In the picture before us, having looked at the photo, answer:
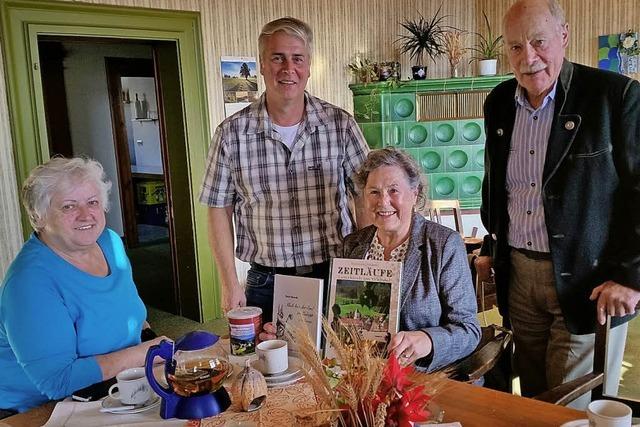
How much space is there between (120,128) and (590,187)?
18.7ft

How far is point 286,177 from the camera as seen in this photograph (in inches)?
82.7

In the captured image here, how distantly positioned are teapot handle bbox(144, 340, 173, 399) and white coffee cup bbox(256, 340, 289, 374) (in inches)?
10.2

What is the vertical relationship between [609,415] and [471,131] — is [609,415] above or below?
below

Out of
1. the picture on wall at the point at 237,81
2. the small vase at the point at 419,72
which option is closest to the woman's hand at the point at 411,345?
the picture on wall at the point at 237,81

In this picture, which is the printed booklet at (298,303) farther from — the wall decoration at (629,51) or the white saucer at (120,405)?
the wall decoration at (629,51)

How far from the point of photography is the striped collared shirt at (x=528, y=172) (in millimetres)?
1904

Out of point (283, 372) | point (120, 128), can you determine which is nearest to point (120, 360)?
point (283, 372)

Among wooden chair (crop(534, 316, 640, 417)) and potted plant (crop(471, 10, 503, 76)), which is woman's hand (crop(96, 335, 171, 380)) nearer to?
wooden chair (crop(534, 316, 640, 417))

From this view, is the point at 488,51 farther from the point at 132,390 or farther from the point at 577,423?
the point at 132,390

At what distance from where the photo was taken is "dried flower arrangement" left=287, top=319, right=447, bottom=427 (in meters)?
1.03

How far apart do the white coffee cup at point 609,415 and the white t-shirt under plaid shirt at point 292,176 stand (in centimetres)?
110

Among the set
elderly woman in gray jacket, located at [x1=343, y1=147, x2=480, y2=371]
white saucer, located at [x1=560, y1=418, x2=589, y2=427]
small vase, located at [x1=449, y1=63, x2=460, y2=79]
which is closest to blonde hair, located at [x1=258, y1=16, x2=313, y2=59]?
elderly woman in gray jacket, located at [x1=343, y1=147, x2=480, y2=371]

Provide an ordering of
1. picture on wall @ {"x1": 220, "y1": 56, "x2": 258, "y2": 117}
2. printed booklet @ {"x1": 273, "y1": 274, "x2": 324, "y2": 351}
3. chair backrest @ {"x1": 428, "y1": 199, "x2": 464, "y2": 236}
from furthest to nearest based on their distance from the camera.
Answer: picture on wall @ {"x1": 220, "y1": 56, "x2": 258, "y2": 117} → chair backrest @ {"x1": 428, "y1": 199, "x2": 464, "y2": 236} → printed booklet @ {"x1": 273, "y1": 274, "x2": 324, "y2": 351}

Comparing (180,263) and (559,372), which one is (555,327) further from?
(180,263)
